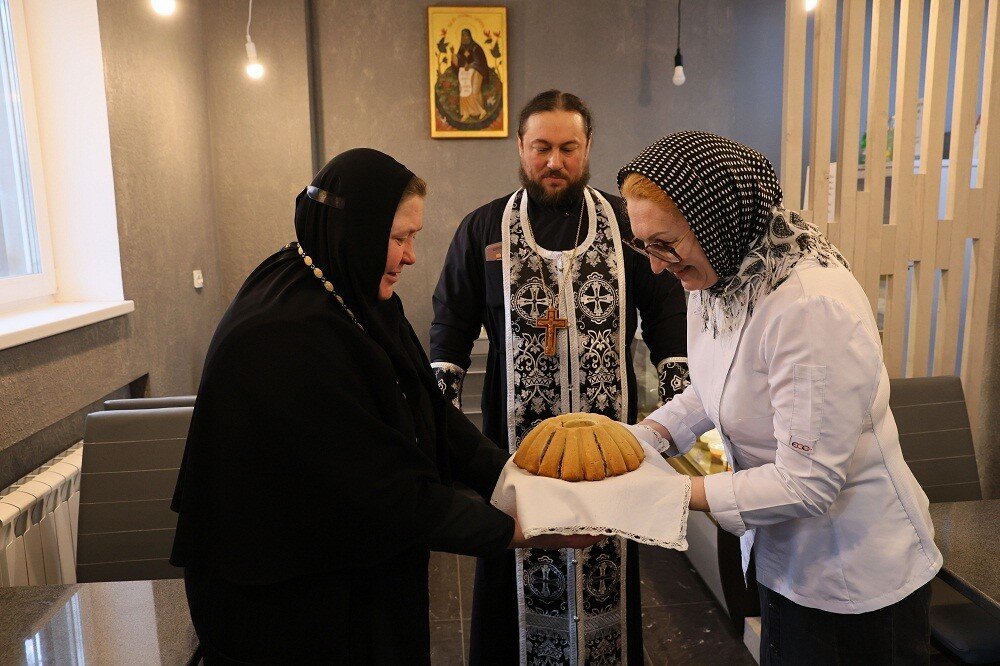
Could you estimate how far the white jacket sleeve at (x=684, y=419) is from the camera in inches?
71.8

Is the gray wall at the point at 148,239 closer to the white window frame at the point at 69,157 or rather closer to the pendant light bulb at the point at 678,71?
the white window frame at the point at 69,157

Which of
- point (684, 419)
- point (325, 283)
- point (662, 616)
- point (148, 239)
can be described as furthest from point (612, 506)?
point (148, 239)

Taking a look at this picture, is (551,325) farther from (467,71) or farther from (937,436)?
(467,71)

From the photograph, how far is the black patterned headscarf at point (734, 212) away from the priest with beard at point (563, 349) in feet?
3.25

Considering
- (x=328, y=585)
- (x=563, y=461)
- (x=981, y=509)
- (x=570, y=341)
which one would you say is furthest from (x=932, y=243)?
(x=328, y=585)

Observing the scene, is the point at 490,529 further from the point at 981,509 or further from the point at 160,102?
the point at 160,102

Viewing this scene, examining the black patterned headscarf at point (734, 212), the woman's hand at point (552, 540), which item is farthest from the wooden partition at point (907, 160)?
the woman's hand at point (552, 540)

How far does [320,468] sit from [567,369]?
126cm

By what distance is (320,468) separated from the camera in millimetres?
1276

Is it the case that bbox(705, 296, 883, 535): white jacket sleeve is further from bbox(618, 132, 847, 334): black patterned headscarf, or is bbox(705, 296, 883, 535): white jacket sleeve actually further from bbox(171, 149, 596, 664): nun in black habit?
bbox(171, 149, 596, 664): nun in black habit

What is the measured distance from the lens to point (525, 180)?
8.13 feet

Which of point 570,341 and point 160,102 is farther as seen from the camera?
point 160,102

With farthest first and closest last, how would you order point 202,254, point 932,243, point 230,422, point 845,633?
1. point 202,254
2. point 932,243
3. point 845,633
4. point 230,422

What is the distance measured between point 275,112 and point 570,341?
3.39m
